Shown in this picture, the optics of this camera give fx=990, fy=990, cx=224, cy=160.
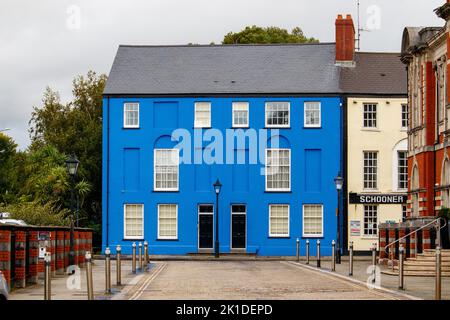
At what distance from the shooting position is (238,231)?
5903 cm

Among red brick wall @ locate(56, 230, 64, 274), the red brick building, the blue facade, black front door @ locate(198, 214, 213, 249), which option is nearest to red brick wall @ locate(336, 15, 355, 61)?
the blue facade

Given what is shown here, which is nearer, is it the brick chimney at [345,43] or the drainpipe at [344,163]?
the drainpipe at [344,163]

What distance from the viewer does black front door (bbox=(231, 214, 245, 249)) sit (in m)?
58.9

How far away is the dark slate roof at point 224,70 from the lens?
197ft

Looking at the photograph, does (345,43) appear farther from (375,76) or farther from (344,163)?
(344,163)

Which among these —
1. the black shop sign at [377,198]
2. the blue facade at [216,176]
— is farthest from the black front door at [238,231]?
the black shop sign at [377,198]

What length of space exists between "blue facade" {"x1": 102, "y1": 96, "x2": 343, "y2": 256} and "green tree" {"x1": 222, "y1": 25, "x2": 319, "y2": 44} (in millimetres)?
19590

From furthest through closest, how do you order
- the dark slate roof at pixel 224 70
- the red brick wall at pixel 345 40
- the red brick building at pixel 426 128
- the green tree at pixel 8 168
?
the green tree at pixel 8 168
the red brick wall at pixel 345 40
the dark slate roof at pixel 224 70
the red brick building at pixel 426 128

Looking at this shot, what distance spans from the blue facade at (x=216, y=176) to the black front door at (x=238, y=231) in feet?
0.93

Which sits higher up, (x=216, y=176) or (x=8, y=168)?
(x=8, y=168)

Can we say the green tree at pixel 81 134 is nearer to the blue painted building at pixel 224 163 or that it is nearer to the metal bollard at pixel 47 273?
the blue painted building at pixel 224 163

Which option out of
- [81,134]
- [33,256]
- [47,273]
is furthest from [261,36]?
[47,273]

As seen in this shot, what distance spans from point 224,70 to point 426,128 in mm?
22093

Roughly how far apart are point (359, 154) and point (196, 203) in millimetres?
10211
